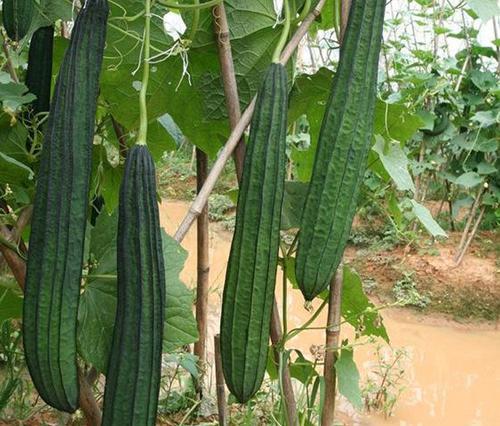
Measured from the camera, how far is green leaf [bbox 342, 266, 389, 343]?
144 centimetres

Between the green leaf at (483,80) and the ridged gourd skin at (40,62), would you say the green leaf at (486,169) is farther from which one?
the ridged gourd skin at (40,62)

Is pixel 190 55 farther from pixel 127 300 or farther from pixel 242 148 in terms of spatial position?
pixel 127 300

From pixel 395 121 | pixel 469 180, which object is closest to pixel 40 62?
pixel 395 121

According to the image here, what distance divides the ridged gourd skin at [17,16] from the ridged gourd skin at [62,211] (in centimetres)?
25

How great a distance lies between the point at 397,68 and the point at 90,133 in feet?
18.2

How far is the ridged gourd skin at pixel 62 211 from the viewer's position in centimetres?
91

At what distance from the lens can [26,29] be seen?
3.73ft

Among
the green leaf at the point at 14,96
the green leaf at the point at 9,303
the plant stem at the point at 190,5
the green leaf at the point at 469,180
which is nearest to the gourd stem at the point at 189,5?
the plant stem at the point at 190,5

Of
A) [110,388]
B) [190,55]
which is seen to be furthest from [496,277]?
[110,388]

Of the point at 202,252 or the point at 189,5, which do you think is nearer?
the point at 189,5

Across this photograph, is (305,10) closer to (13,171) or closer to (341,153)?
(341,153)

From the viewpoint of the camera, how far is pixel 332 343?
1239mm

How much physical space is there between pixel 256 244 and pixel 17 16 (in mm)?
491

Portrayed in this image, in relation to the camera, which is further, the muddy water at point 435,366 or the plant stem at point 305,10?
the muddy water at point 435,366
